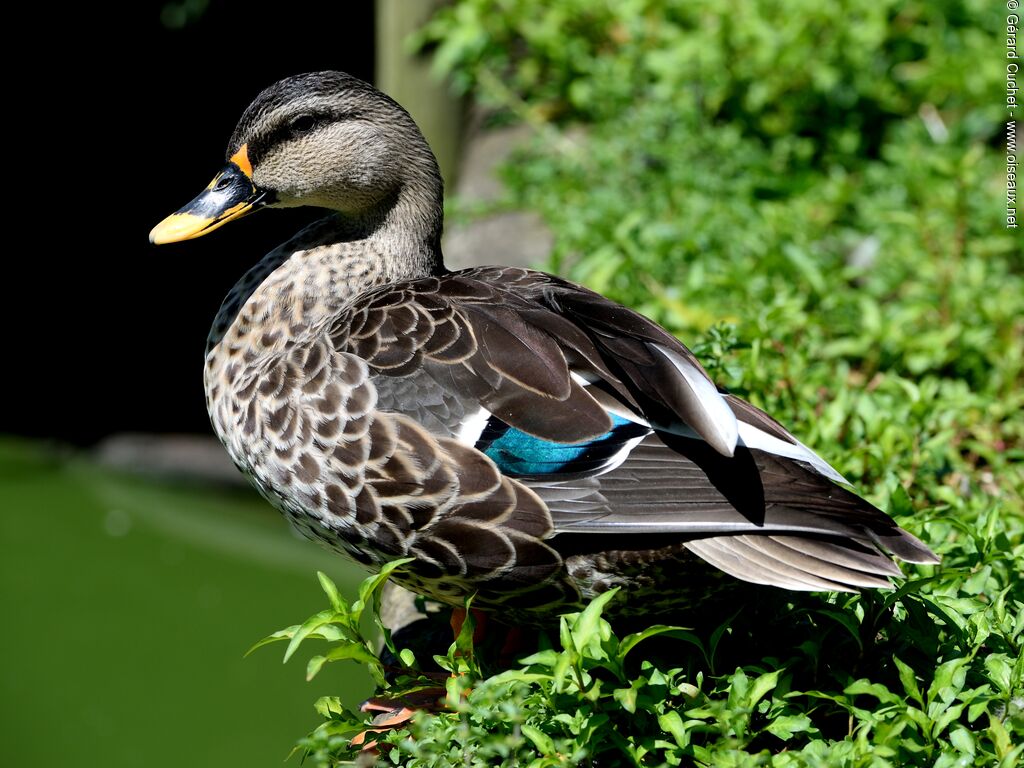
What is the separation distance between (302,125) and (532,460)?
983 mm

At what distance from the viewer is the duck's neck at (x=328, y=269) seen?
246cm

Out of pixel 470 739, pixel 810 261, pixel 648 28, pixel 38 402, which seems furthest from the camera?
pixel 38 402

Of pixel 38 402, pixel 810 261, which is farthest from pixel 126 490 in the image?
pixel 810 261

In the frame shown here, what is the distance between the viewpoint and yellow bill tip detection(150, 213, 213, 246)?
251cm

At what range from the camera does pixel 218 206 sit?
8.43 feet

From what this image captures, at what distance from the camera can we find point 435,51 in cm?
477

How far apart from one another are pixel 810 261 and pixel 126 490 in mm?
3440

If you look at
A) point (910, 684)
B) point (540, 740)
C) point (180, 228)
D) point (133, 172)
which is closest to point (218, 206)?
point (180, 228)

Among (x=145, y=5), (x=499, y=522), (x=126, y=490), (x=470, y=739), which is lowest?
(x=126, y=490)

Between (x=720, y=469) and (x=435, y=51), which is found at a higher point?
(x=435, y=51)

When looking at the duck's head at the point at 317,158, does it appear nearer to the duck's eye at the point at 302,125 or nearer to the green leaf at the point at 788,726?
the duck's eye at the point at 302,125

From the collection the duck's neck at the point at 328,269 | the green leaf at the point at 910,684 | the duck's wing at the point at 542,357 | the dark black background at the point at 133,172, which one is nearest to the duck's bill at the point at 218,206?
the duck's neck at the point at 328,269

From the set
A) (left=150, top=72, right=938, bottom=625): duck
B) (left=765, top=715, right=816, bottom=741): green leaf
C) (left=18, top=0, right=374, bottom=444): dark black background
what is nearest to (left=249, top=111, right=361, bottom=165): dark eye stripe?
(left=150, top=72, right=938, bottom=625): duck

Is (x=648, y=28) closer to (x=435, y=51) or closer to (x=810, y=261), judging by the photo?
(x=435, y=51)
